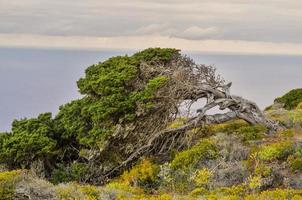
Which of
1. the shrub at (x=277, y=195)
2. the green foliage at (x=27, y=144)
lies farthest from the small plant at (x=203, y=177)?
the green foliage at (x=27, y=144)

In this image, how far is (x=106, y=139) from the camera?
21.1 meters

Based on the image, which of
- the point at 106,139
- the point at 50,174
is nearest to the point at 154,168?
the point at 106,139

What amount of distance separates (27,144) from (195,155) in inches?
223

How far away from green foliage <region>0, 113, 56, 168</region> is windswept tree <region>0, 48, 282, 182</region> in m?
0.69

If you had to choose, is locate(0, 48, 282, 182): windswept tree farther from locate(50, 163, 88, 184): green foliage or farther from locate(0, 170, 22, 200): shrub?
locate(0, 170, 22, 200): shrub

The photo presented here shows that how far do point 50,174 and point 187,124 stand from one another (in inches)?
203

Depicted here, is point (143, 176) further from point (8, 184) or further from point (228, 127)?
point (8, 184)

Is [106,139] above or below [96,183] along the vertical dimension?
above

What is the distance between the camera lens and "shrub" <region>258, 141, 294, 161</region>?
19394 millimetres

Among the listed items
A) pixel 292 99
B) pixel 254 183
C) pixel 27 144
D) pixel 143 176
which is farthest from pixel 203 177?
pixel 292 99

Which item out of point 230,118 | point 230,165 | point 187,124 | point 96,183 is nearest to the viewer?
point 230,165

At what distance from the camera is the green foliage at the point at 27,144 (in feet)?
68.6

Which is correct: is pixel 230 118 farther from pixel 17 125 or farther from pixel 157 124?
pixel 17 125

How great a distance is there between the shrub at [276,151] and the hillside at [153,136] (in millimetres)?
32
